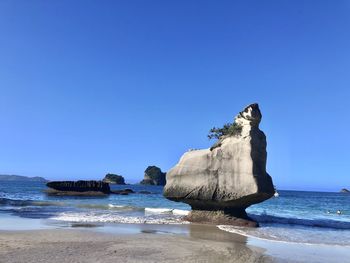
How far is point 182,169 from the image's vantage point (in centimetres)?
2733

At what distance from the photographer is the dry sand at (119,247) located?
13219 millimetres

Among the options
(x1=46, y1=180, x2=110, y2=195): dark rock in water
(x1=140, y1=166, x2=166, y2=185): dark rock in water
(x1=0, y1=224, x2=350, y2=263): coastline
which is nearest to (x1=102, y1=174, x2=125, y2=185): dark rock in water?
(x1=140, y1=166, x2=166, y2=185): dark rock in water

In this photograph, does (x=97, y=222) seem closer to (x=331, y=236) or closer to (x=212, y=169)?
(x=212, y=169)

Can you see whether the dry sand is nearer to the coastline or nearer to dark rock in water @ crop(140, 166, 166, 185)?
the coastline

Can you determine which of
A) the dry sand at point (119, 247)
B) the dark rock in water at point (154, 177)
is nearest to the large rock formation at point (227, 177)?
the dry sand at point (119, 247)

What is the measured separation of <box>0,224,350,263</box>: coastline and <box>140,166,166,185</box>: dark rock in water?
16022 centimetres

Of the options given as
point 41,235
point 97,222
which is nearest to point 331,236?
point 97,222

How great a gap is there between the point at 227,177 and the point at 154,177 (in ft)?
517

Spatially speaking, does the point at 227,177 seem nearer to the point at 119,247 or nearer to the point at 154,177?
the point at 119,247

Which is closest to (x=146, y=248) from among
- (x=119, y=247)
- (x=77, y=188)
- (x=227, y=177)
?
(x=119, y=247)

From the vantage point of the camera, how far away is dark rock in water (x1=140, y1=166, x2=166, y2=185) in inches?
7101

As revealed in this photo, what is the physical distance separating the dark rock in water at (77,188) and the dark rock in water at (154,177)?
9689cm

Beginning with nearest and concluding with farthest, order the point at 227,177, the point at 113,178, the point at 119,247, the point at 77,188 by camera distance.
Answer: the point at 119,247 → the point at 227,177 → the point at 77,188 → the point at 113,178

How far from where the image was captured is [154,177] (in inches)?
7156
